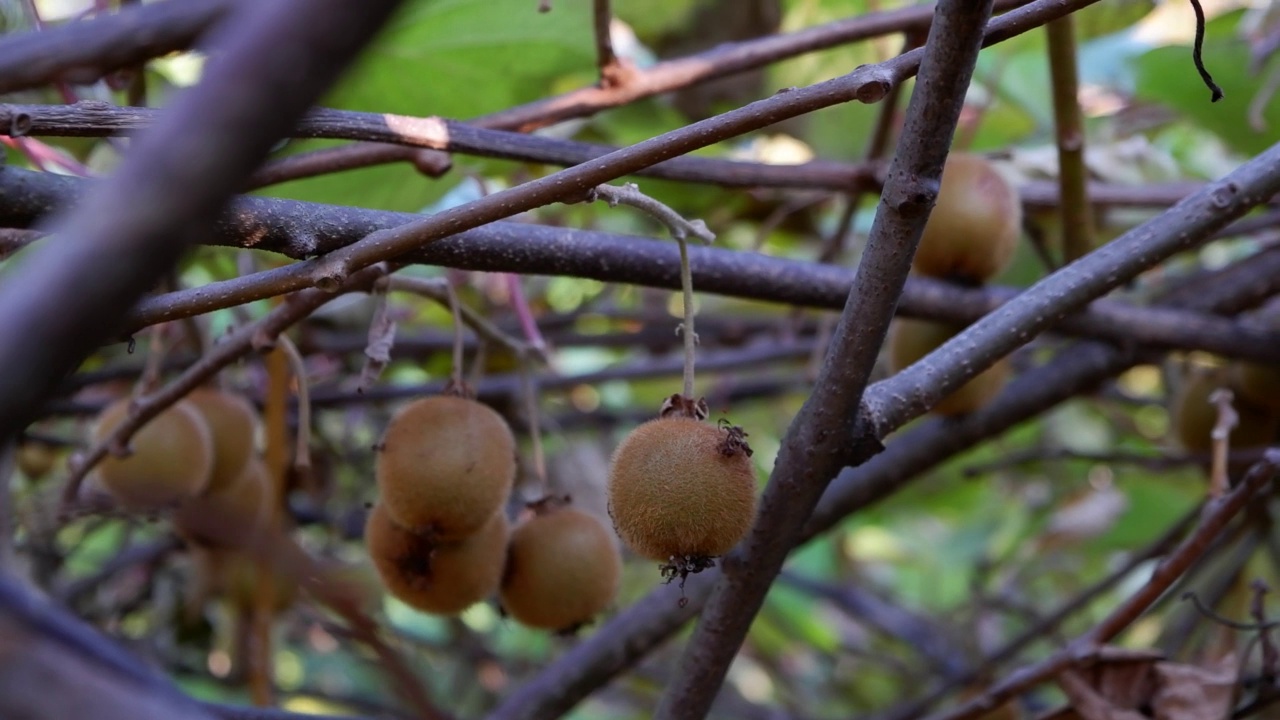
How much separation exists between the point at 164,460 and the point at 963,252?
2.71ft

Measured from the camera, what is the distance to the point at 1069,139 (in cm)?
122

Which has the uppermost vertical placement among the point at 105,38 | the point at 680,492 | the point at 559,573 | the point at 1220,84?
the point at 1220,84

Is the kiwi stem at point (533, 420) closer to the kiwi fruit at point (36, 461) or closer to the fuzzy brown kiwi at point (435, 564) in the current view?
the fuzzy brown kiwi at point (435, 564)

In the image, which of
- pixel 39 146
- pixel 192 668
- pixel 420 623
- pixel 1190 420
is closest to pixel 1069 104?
pixel 1190 420

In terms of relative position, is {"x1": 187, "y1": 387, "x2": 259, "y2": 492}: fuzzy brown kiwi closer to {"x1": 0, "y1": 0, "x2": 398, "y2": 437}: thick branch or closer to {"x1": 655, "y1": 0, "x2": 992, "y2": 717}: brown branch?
{"x1": 655, "y1": 0, "x2": 992, "y2": 717}: brown branch

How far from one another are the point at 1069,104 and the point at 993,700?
1.91ft

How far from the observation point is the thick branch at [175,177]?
0.88ft

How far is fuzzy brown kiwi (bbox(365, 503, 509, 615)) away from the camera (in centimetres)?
107

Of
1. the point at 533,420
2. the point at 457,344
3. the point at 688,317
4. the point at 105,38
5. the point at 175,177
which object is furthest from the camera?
the point at 533,420

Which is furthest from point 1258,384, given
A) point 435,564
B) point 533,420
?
point 435,564

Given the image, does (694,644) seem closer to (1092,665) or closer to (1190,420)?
(1092,665)

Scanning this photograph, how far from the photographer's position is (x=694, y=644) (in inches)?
33.4

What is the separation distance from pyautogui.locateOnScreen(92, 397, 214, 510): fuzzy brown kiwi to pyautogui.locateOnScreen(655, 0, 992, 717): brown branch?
1.96ft

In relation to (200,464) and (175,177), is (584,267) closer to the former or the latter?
(200,464)
